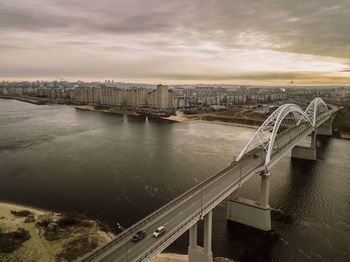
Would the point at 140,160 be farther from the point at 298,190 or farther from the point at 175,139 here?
the point at 298,190

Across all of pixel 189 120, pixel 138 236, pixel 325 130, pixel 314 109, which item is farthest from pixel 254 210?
pixel 189 120

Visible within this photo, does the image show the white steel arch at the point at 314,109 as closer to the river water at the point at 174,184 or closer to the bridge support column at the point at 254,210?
the river water at the point at 174,184

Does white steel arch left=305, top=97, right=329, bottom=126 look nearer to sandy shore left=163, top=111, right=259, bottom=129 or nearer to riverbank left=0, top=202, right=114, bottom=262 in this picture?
sandy shore left=163, top=111, right=259, bottom=129

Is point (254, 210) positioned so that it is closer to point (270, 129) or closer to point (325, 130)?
point (270, 129)

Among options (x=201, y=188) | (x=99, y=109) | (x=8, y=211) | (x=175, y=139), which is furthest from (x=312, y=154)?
(x=99, y=109)

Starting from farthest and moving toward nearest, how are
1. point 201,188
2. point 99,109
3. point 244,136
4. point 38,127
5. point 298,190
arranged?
point 99,109 < point 38,127 < point 244,136 < point 298,190 < point 201,188

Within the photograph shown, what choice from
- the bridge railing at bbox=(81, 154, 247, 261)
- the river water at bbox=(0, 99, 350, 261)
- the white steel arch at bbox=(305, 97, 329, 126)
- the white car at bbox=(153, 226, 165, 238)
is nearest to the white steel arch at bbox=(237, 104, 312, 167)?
the river water at bbox=(0, 99, 350, 261)
